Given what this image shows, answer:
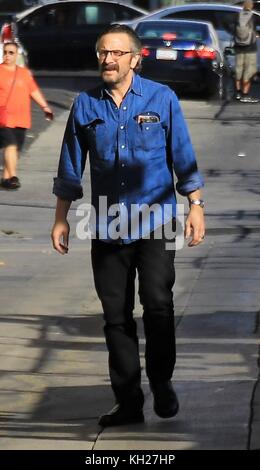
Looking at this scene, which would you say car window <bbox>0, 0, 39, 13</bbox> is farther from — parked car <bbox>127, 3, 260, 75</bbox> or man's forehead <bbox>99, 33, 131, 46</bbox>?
man's forehead <bbox>99, 33, 131, 46</bbox>

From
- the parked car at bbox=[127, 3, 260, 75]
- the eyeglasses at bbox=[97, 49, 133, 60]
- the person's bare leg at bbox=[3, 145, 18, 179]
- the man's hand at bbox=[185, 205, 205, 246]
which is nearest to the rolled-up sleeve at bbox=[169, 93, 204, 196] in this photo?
the man's hand at bbox=[185, 205, 205, 246]

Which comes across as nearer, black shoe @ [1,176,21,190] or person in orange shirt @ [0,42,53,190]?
person in orange shirt @ [0,42,53,190]

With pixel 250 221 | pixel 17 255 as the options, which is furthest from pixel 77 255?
pixel 250 221

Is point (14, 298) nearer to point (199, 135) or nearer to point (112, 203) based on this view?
point (112, 203)

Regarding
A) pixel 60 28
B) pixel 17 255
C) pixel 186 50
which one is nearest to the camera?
pixel 17 255

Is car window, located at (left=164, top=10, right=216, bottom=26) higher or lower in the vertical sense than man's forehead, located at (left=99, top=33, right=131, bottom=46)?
lower

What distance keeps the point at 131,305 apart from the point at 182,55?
674 inches

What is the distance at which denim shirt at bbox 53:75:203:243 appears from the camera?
628cm

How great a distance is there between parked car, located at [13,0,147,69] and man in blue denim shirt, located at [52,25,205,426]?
75.4ft

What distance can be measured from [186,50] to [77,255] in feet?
38.9

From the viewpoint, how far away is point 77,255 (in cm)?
1197

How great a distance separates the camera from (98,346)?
8.46 meters

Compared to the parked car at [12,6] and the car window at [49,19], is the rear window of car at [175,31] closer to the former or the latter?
the car window at [49,19]

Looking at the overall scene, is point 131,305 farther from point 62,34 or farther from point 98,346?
point 62,34
